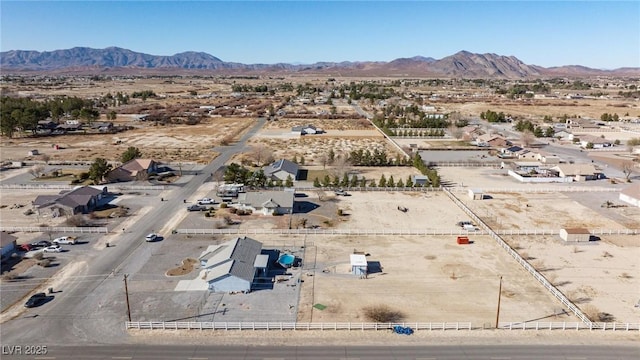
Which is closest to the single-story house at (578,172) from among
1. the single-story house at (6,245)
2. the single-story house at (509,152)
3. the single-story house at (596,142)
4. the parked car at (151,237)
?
the single-story house at (509,152)

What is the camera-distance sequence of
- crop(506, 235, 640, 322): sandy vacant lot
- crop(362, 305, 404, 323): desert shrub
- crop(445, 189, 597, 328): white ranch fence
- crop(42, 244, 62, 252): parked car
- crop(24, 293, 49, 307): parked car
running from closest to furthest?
crop(362, 305, 404, 323): desert shrub → crop(445, 189, 597, 328): white ranch fence → crop(24, 293, 49, 307): parked car → crop(506, 235, 640, 322): sandy vacant lot → crop(42, 244, 62, 252): parked car

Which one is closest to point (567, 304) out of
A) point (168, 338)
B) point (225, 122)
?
point (168, 338)

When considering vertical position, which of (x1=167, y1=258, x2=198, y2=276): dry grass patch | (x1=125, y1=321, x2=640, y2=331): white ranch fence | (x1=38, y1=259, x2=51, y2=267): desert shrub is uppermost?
(x1=38, y1=259, x2=51, y2=267): desert shrub

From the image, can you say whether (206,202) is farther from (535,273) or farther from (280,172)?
(535,273)

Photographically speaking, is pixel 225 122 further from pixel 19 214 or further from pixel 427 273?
pixel 427 273

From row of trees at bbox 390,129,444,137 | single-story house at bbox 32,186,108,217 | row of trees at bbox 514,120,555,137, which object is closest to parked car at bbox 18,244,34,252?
single-story house at bbox 32,186,108,217

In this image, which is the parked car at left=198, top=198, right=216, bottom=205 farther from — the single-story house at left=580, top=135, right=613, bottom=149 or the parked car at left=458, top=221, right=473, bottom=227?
the single-story house at left=580, top=135, right=613, bottom=149
